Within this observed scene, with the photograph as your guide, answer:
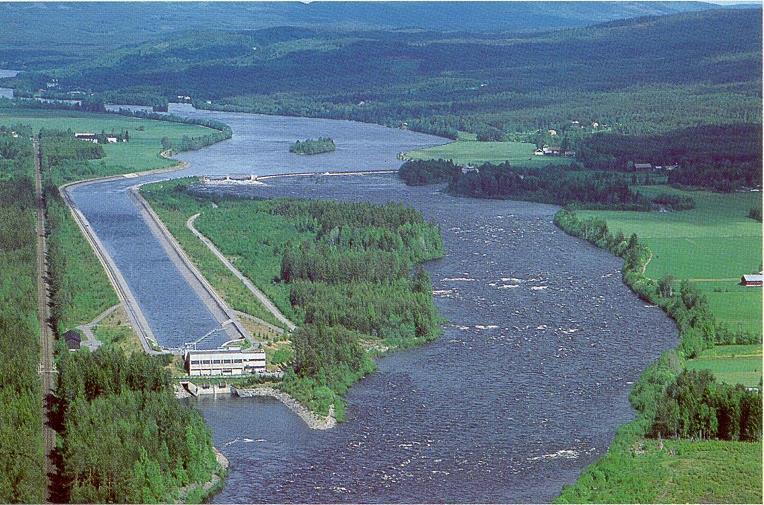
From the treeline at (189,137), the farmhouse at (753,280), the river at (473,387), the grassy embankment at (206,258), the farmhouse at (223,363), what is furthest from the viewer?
the treeline at (189,137)

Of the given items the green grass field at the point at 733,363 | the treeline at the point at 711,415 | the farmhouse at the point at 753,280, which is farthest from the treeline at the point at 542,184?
the treeline at the point at 711,415

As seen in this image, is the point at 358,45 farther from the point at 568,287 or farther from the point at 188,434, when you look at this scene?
the point at 188,434

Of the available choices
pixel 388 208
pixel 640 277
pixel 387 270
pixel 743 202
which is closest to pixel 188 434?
pixel 387 270

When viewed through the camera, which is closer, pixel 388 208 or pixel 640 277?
pixel 640 277

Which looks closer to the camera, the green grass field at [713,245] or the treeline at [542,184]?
the green grass field at [713,245]

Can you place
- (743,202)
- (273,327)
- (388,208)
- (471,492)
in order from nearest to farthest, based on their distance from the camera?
1. (471,492)
2. (273,327)
3. (388,208)
4. (743,202)

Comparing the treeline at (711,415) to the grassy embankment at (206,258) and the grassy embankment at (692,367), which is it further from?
the grassy embankment at (206,258)

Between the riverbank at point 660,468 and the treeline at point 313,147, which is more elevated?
the riverbank at point 660,468
